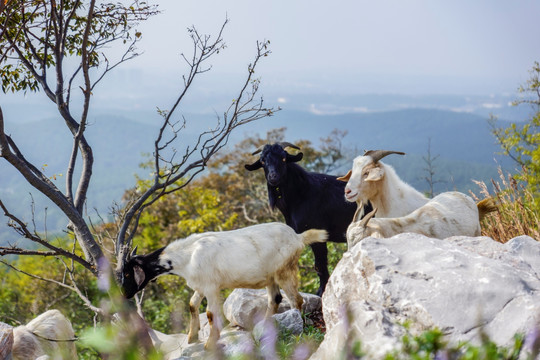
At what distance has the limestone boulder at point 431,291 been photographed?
3455 millimetres

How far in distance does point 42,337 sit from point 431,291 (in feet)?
14.7

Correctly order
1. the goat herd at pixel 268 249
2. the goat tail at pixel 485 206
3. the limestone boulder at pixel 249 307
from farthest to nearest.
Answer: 1. the limestone boulder at pixel 249 307
2. the goat tail at pixel 485 206
3. the goat herd at pixel 268 249

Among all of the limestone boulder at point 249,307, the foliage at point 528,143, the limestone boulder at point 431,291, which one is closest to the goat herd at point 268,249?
the limestone boulder at point 249,307

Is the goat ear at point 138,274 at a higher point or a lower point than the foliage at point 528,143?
lower

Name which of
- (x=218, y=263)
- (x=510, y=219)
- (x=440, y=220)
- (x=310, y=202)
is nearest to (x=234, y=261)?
(x=218, y=263)

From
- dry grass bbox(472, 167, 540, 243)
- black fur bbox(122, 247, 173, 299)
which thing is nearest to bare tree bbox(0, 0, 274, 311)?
black fur bbox(122, 247, 173, 299)

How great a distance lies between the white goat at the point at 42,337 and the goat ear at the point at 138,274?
1.02m

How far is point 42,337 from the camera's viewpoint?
6.27m

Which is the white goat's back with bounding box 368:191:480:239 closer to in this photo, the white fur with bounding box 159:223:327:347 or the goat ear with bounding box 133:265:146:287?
the white fur with bounding box 159:223:327:347

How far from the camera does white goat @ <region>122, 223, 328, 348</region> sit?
6.19 m

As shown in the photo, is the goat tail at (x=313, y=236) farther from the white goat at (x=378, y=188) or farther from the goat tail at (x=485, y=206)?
the goat tail at (x=485, y=206)

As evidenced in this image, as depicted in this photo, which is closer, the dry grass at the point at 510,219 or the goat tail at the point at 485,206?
the goat tail at the point at 485,206

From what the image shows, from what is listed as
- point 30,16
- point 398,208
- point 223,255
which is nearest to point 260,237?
point 223,255

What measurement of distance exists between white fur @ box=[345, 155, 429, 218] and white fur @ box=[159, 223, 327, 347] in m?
0.88
